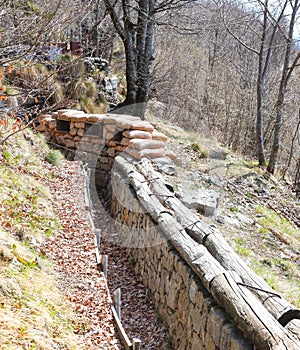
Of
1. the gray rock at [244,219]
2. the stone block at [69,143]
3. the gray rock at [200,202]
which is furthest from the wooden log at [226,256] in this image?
the stone block at [69,143]

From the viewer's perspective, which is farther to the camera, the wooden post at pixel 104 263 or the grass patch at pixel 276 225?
the grass patch at pixel 276 225

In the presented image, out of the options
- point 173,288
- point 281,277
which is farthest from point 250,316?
point 281,277

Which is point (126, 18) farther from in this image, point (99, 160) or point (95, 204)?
point (95, 204)

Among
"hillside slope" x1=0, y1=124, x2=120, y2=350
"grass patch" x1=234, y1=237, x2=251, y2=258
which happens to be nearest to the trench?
"hillside slope" x1=0, y1=124, x2=120, y2=350

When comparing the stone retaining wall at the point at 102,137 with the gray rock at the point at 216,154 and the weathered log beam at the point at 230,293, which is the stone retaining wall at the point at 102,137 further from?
the weathered log beam at the point at 230,293

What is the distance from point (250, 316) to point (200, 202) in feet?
12.0

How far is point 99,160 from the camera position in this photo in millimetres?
8609

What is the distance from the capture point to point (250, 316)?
2.64 metres

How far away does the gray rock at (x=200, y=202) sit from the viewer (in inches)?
243

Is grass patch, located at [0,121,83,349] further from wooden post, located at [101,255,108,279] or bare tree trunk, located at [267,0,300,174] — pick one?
bare tree trunk, located at [267,0,300,174]

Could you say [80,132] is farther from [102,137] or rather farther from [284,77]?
[284,77]

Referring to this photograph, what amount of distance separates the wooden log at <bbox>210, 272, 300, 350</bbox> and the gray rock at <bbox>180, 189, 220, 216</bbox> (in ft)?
9.63

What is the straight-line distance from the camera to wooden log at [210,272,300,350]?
2430mm

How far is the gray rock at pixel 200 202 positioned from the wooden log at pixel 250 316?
9.63 ft
